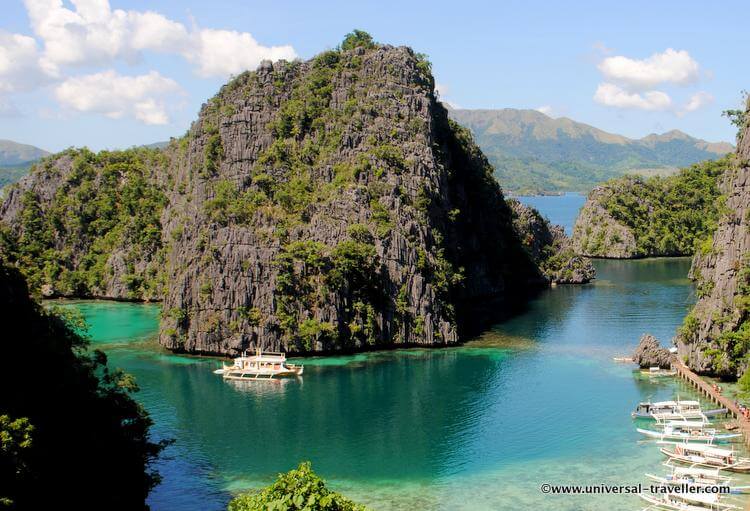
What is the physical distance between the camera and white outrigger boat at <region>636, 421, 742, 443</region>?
52.5 metres

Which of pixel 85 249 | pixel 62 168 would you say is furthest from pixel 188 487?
pixel 62 168

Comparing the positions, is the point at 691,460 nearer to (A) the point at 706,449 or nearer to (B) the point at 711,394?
(A) the point at 706,449

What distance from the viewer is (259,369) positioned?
71.9m

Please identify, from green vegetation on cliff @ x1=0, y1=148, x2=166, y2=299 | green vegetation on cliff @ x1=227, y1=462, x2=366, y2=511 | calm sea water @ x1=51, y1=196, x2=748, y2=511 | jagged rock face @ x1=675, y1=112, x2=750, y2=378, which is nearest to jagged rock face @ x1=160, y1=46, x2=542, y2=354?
calm sea water @ x1=51, y1=196, x2=748, y2=511

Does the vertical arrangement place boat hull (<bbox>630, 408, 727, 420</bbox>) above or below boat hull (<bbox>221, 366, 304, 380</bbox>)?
below

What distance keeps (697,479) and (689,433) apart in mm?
9535

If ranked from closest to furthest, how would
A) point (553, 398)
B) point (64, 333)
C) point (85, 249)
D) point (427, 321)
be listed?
point (64, 333) → point (553, 398) → point (427, 321) → point (85, 249)

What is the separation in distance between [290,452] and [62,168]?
96.5 metres

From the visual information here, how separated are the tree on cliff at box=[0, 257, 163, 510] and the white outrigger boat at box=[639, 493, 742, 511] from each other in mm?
27537

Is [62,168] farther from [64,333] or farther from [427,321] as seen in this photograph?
[64,333]

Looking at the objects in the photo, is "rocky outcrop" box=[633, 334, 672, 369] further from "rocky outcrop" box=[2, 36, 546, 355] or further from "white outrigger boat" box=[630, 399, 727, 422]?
"rocky outcrop" box=[2, 36, 546, 355]

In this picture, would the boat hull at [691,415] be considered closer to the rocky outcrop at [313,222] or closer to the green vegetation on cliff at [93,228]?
the rocky outcrop at [313,222]

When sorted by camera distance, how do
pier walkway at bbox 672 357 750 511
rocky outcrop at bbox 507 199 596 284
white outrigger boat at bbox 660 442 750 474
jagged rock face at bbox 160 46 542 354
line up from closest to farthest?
1. white outrigger boat at bbox 660 442 750 474
2. pier walkway at bbox 672 357 750 511
3. jagged rock face at bbox 160 46 542 354
4. rocky outcrop at bbox 507 199 596 284

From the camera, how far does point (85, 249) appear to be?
4845 inches
